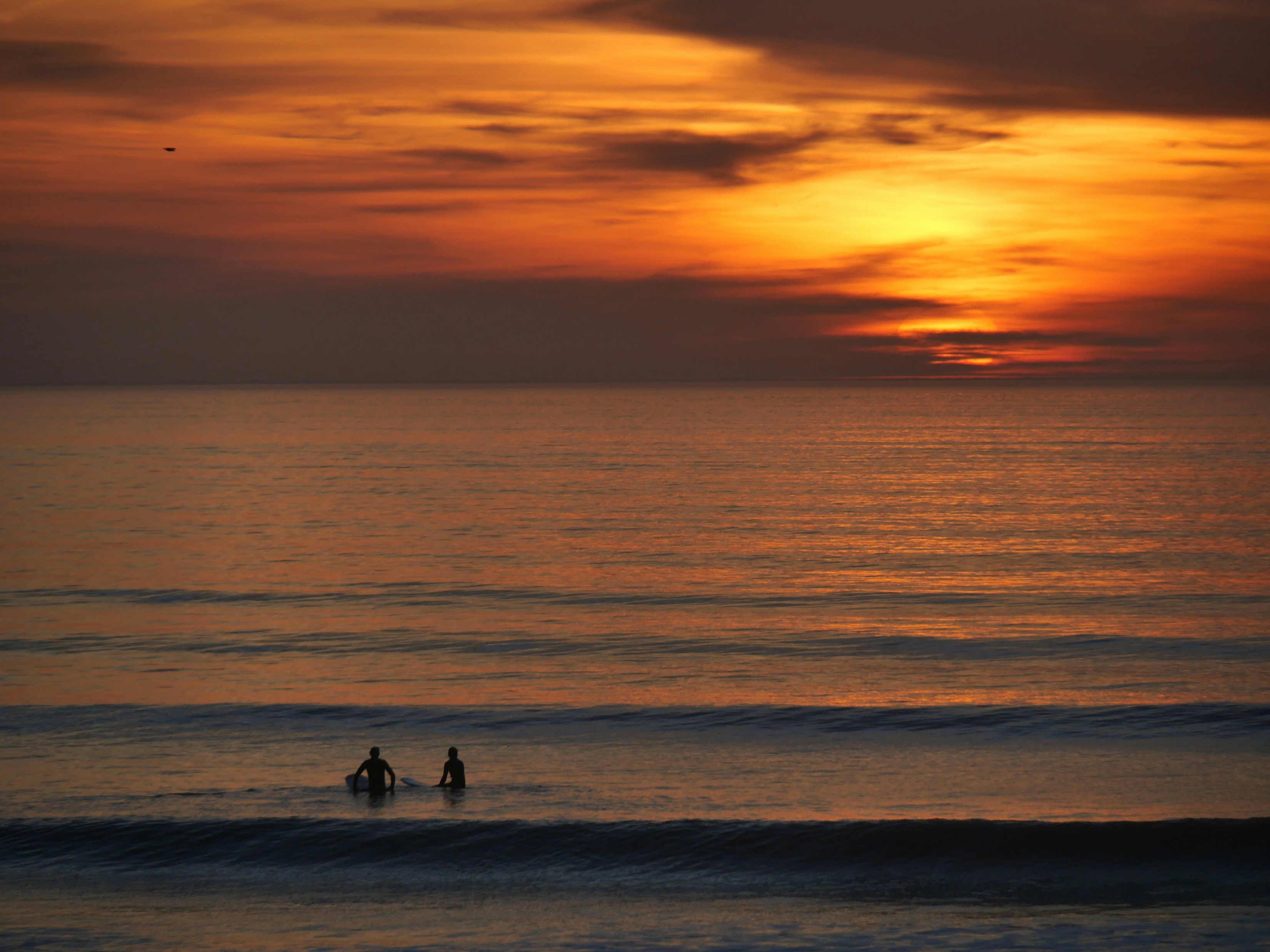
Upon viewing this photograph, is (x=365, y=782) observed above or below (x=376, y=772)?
below

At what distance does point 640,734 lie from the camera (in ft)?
84.2

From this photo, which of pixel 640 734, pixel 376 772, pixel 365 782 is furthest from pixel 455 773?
pixel 640 734

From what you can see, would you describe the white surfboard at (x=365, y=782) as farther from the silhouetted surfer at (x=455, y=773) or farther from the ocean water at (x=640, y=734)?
the silhouetted surfer at (x=455, y=773)

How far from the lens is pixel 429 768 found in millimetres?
23484

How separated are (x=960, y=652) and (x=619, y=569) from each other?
1921 centimetres

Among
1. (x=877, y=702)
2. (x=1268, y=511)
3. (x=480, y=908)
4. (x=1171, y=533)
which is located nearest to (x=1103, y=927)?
(x=480, y=908)

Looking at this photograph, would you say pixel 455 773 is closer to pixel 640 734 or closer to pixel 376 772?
pixel 376 772

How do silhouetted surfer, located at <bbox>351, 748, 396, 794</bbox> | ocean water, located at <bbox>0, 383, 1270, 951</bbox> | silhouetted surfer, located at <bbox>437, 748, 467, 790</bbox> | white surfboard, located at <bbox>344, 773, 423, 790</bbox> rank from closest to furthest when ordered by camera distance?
ocean water, located at <bbox>0, 383, 1270, 951</bbox>
silhouetted surfer, located at <bbox>351, 748, 396, 794</bbox>
silhouetted surfer, located at <bbox>437, 748, 467, 790</bbox>
white surfboard, located at <bbox>344, 773, 423, 790</bbox>

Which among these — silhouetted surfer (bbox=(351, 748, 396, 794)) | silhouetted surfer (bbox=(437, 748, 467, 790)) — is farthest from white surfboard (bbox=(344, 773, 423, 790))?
silhouetted surfer (bbox=(437, 748, 467, 790))

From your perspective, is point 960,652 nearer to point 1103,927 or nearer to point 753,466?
point 1103,927

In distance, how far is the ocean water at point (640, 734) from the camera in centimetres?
1655

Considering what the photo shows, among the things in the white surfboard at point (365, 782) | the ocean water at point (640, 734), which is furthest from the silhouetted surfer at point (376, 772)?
the ocean water at point (640, 734)

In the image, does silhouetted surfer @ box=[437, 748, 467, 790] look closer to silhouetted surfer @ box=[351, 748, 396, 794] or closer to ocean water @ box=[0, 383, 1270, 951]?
ocean water @ box=[0, 383, 1270, 951]

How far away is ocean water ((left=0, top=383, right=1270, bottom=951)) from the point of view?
1655 cm
